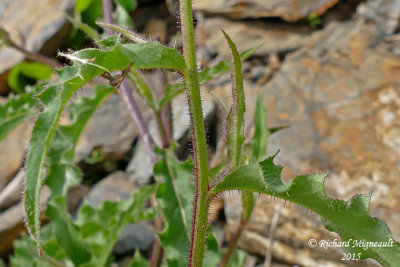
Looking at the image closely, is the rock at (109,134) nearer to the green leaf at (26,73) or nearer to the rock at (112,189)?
the rock at (112,189)

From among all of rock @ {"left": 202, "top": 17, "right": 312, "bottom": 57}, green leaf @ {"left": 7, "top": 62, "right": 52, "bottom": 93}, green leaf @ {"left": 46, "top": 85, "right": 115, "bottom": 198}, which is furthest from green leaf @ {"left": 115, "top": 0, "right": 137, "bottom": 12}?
rock @ {"left": 202, "top": 17, "right": 312, "bottom": 57}

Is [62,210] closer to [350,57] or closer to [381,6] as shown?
[350,57]

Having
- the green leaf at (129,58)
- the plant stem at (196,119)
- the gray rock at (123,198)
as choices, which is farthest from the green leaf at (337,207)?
the gray rock at (123,198)

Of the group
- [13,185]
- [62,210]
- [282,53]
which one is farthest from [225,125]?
[282,53]

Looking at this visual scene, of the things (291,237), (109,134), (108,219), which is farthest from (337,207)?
(109,134)

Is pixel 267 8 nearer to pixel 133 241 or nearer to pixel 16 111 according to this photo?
pixel 133 241

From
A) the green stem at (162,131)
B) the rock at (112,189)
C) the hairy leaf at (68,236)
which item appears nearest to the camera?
the green stem at (162,131)
